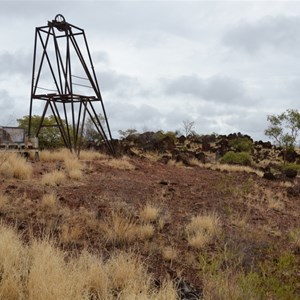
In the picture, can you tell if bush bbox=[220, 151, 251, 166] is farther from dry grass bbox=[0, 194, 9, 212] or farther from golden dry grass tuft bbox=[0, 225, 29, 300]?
golden dry grass tuft bbox=[0, 225, 29, 300]

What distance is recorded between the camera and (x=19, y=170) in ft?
37.6

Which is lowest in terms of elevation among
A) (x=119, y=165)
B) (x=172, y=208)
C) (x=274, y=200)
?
(x=274, y=200)

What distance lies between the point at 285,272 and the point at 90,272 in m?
3.46

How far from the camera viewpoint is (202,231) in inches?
321

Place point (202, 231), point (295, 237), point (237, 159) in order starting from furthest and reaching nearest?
point (237, 159)
point (295, 237)
point (202, 231)

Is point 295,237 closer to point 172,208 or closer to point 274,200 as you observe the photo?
point 172,208

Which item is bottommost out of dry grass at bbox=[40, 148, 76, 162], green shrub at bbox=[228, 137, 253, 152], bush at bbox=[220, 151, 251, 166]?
bush at bbox=[220, 151, 251, 166]

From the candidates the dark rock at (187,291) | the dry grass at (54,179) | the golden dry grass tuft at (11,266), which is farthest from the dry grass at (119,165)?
the dark rock at (187,291)

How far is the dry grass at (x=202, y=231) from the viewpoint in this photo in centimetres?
756

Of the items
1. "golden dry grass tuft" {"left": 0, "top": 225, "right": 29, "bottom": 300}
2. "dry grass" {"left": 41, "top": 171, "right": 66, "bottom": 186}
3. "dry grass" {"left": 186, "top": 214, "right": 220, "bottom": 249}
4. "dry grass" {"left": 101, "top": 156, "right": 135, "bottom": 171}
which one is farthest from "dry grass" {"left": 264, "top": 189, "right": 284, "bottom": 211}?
"golden dry grass tuft" {"left": 0, "top": 225, "right": 29, "bottom": 300}

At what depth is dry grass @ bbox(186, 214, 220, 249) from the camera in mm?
7562

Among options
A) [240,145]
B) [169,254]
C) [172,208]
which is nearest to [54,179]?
[172,208]

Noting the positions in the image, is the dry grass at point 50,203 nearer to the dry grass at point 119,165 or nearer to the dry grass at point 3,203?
the dry grass at point 3,203

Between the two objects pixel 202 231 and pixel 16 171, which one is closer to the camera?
pixel 202 231
